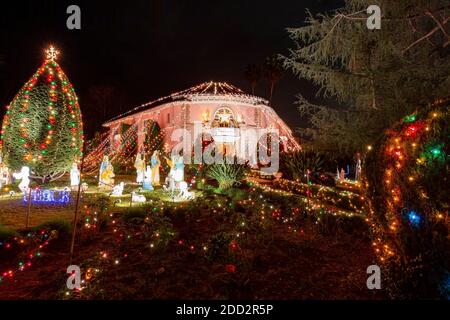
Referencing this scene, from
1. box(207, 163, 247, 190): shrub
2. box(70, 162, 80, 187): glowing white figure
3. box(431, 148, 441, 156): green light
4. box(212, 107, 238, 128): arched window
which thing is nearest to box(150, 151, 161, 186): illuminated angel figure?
box(207, 163, 247, 190): shrub

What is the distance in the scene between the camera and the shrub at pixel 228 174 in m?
12.4

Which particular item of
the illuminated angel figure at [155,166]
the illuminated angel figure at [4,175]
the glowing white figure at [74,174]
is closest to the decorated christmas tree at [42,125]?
the glowing white figure at [74,174]

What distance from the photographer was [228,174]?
12.7m

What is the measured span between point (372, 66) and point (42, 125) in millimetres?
11137

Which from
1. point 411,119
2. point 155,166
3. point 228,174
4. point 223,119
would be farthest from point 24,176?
point 223,119

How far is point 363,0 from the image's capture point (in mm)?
7750

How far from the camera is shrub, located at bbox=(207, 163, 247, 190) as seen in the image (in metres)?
12.4

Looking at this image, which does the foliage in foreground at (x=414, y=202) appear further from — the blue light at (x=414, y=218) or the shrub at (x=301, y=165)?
the shrub at (x=301, y=165)

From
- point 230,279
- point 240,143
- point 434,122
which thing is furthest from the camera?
point 240,143

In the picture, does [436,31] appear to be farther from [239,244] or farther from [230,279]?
[230,279]

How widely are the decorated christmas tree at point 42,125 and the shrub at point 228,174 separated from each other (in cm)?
584

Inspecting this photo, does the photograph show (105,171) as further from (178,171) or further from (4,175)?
(4,175)

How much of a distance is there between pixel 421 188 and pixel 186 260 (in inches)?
138
